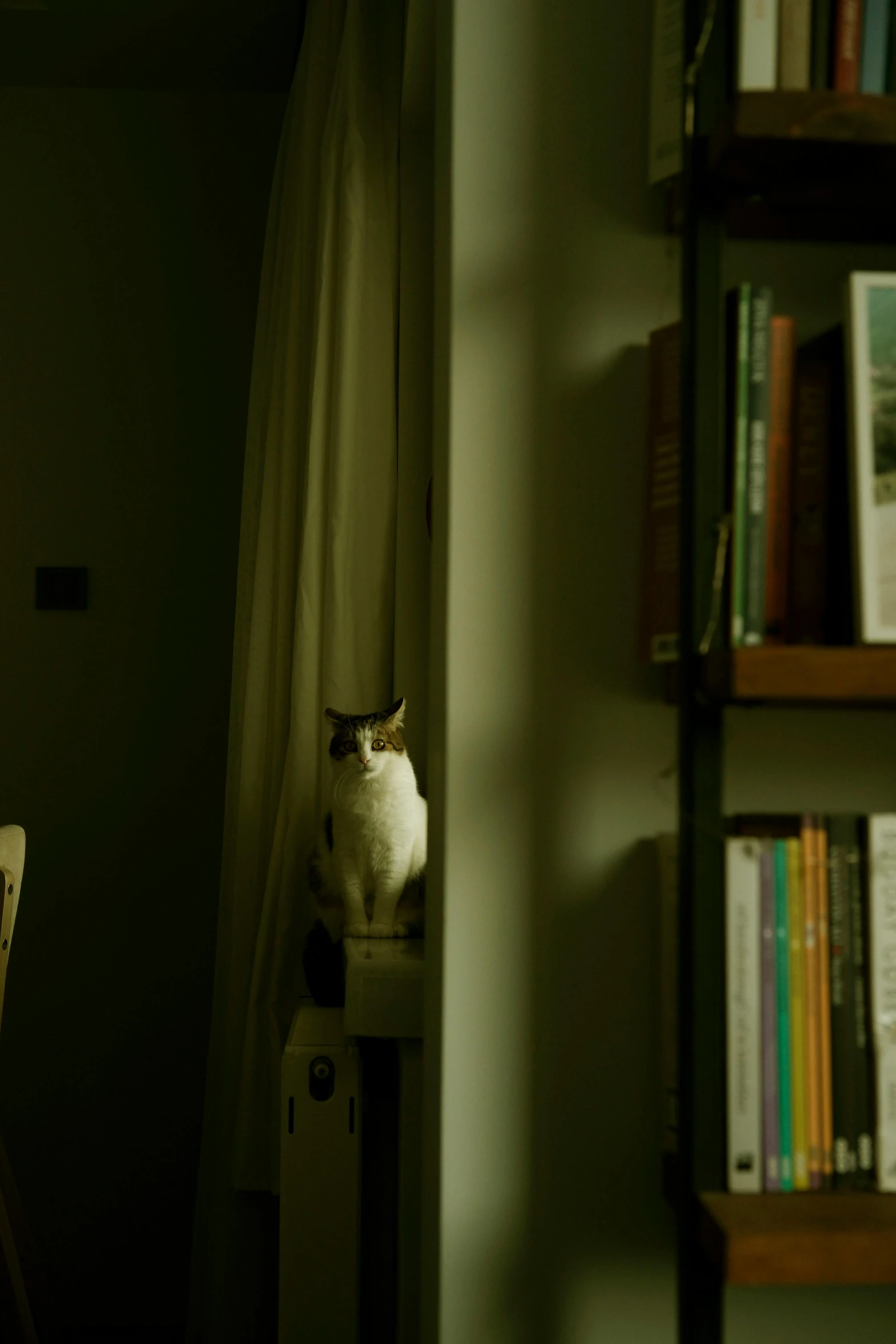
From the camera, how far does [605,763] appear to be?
87 cm

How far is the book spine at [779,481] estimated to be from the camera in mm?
769

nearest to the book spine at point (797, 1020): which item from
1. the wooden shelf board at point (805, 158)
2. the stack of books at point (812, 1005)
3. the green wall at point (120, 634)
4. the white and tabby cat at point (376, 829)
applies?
the stack of books at point (812, 1005)

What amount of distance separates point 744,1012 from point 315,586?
1007mm

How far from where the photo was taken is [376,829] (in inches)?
54.5

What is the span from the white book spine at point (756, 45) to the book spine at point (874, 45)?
7 centimetres

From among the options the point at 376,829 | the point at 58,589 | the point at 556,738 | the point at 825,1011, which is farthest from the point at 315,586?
the point at 825,1011

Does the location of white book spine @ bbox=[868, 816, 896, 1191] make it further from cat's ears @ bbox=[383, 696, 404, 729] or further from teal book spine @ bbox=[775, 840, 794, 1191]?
cat's ears @ bbox=[383, 696, 404, 729]

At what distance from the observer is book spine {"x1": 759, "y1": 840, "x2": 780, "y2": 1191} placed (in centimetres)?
75

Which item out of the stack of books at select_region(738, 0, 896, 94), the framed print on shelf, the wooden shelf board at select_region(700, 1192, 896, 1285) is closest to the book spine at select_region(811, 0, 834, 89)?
the stack of books at select_region(738, 0, 896, 94)

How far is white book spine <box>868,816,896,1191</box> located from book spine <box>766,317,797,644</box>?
0.52ft

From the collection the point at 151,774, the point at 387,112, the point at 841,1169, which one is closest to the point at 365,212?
the point at 387,112

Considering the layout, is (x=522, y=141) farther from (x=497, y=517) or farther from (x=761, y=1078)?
(x=761, y=1078)

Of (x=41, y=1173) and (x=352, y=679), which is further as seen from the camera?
(x=41, y=1173)

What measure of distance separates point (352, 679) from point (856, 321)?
0.97 metres
